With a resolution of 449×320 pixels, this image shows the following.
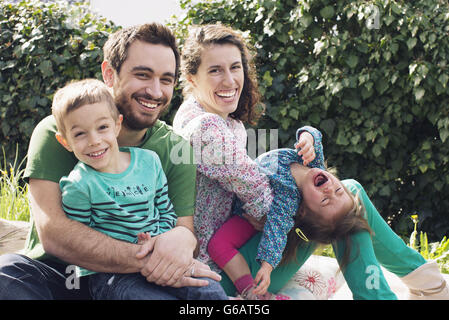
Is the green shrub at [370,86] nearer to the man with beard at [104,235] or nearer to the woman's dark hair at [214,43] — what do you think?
the woman's dark hair at [214,43]

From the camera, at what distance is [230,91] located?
237cm

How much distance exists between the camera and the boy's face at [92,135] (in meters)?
1.77

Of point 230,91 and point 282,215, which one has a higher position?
point 230,91

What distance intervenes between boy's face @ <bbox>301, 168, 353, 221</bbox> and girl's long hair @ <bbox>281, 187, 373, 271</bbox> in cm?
3

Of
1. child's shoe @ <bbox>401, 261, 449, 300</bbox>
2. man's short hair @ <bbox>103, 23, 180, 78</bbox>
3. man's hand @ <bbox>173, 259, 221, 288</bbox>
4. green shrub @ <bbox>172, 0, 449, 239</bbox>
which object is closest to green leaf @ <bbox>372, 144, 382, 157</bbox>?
green shrub @ <bbox>172, 0, 449, 239</bbox>

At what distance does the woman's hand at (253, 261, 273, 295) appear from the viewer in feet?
6.74

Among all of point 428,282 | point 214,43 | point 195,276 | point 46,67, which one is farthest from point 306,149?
point 46,67

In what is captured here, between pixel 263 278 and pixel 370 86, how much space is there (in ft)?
7.87

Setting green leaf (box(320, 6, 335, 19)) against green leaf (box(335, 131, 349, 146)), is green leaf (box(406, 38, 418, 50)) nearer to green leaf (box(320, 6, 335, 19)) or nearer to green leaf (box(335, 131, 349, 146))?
green leaf (box(320, 6, 335, 19))

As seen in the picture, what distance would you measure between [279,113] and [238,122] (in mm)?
1690

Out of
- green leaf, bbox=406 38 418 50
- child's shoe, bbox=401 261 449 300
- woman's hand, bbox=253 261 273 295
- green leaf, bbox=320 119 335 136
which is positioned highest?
green leaf, bbox=406 38 418 50

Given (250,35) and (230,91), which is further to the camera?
(250,35)

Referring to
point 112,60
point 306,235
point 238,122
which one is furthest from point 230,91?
point 306,235

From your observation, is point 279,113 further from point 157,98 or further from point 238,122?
point 157,98
